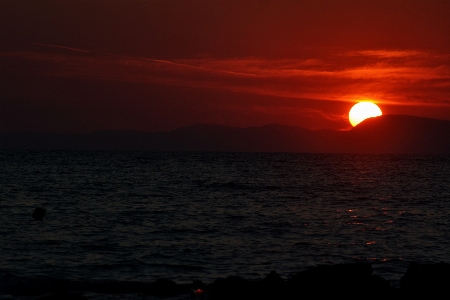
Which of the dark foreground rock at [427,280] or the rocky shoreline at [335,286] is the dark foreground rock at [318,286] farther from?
the dark foreground rock at [427,280]

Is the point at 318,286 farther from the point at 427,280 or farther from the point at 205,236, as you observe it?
the point at 205,236

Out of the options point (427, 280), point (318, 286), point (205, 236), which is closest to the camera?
point (318, 286)

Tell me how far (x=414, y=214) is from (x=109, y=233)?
22.7 metres

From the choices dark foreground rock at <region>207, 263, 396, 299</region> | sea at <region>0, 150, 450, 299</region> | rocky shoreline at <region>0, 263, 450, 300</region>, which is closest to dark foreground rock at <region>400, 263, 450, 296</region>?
rocky shoreline at <region>0, 263, 450, 300</region>

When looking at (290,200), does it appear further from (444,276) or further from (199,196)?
(444,276)

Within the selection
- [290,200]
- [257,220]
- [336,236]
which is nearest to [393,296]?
[336,236]

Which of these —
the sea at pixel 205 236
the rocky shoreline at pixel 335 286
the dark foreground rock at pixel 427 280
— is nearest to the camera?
the rocky shoreline at pixel 335 286

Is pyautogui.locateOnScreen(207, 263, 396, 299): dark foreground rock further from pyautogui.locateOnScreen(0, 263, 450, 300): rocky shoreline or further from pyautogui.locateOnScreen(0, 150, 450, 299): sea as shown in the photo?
pyautogui.locateOnScreen(0, 150, 450, 299): sea

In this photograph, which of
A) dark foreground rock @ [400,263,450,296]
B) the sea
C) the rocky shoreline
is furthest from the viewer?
the sea

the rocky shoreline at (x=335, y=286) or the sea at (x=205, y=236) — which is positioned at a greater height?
the rocky shoreline at (x=335, y=286)

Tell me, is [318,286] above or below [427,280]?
below

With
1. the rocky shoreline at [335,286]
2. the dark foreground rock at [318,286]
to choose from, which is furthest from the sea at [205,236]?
the dark foreground rock at [318,286]

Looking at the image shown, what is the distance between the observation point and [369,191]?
64.4 meters

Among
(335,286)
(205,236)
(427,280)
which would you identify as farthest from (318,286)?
(205,236)
